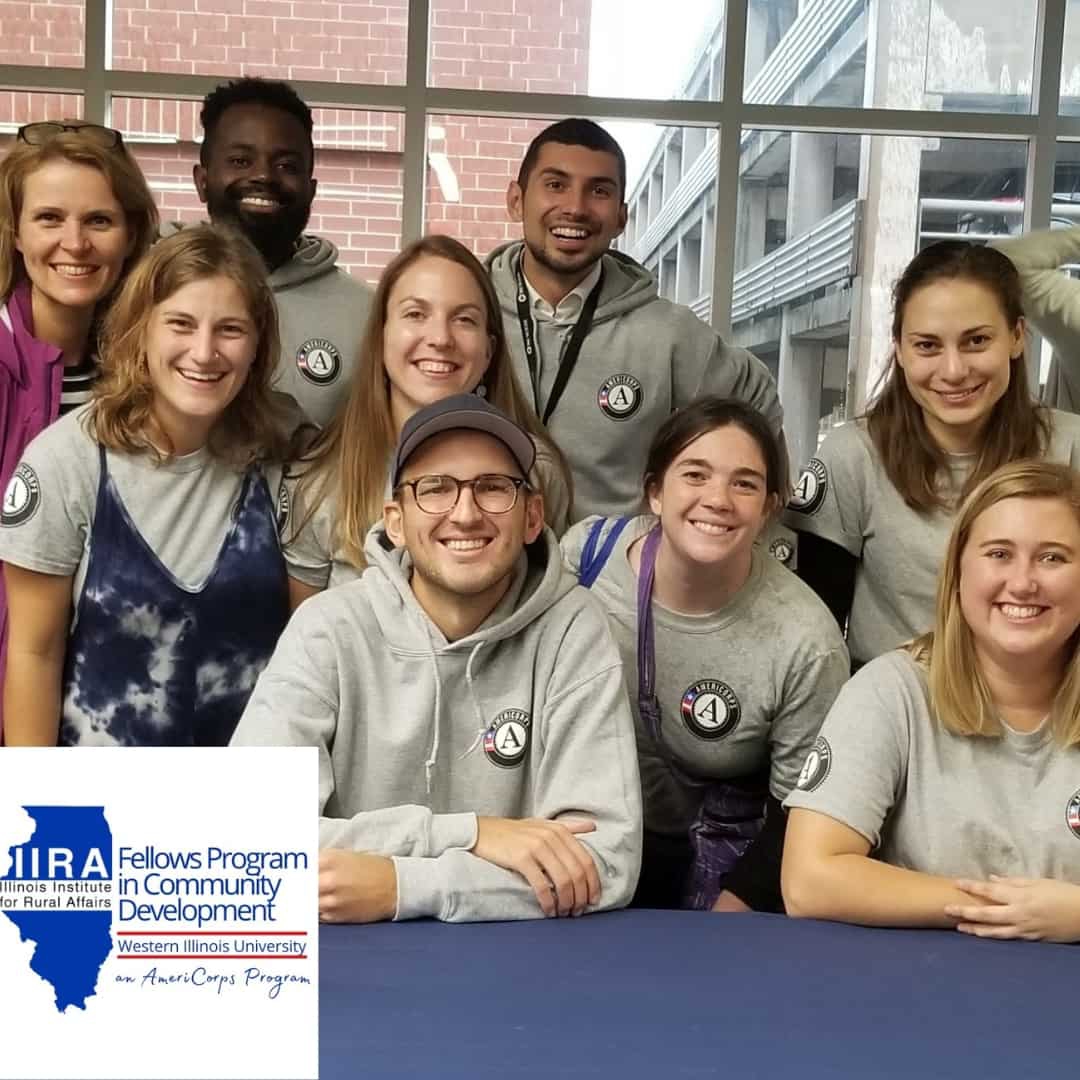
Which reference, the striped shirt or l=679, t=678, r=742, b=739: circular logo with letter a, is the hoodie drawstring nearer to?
l=679, t=678, r=742, b=739: circular logo with letter a

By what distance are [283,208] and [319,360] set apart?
0.47 metres

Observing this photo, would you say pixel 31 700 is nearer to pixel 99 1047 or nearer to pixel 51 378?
pixel 51 378

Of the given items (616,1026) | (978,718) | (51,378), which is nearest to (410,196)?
(51,378)

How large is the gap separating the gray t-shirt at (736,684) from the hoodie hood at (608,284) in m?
1.34

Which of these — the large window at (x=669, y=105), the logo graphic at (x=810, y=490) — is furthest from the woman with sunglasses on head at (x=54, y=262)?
the large window at (x=669, y=105)

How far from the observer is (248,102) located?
3592 millimetres

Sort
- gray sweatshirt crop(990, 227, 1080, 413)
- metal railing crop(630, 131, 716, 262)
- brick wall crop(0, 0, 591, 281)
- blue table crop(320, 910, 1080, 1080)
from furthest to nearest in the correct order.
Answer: metal railing crop(630, 131, 716, 262), brick wall crop(0, 0, 591, 281), gray sweatshirt crop(990, 227, 1080, 413), blue table crop(320, 910, 1080, 1080)

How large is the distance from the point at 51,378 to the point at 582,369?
145 cm

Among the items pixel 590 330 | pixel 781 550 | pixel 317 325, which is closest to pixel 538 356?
pixel 590 330

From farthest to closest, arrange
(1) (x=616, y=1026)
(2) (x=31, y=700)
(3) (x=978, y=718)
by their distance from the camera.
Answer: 1. (2) (x=31, y=700)
2. (3) (x=978, y=718)
3. (1) (x=616, y=1026)

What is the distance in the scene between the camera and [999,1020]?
5.08 feet

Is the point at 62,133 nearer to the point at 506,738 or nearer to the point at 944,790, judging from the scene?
the point at 506,738

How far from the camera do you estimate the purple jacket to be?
274cm

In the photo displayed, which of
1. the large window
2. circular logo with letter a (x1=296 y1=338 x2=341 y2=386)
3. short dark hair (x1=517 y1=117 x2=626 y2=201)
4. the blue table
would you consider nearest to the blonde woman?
the blue table
